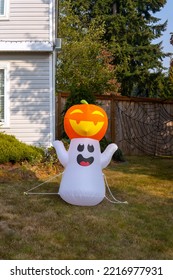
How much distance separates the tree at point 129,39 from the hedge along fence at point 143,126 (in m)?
12.5

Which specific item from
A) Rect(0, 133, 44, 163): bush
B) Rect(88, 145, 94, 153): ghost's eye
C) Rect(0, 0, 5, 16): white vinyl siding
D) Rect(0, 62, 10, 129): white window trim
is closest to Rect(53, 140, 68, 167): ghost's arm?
Rect(88, 145, 94, 153): ghost's eye

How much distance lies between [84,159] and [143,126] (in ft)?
29.1

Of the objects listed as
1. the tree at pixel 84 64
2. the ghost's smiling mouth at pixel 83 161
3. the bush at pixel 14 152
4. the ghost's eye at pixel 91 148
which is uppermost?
the tree at pixel 84 64

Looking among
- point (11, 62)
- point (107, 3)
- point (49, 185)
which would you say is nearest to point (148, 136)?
point (11, 62)

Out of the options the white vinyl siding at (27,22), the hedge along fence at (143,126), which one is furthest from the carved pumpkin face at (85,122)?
the hedge along fence at (143,126)

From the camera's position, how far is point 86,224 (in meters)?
4.86

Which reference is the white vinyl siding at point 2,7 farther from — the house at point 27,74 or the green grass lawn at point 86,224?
the green grass lawn at point 86,224

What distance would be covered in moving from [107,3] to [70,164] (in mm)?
24846

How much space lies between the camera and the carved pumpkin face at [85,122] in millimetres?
5613

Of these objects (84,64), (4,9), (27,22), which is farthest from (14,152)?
(84,64)

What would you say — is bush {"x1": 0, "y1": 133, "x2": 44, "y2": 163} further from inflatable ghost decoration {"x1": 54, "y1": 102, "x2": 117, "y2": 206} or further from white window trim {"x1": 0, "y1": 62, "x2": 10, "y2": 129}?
inflatable ghost decoration {"x1": 54, "y1": 102, "x2": 117, "y2": 206}

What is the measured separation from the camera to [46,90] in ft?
32.7

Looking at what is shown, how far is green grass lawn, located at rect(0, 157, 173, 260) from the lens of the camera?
392 centimetres
